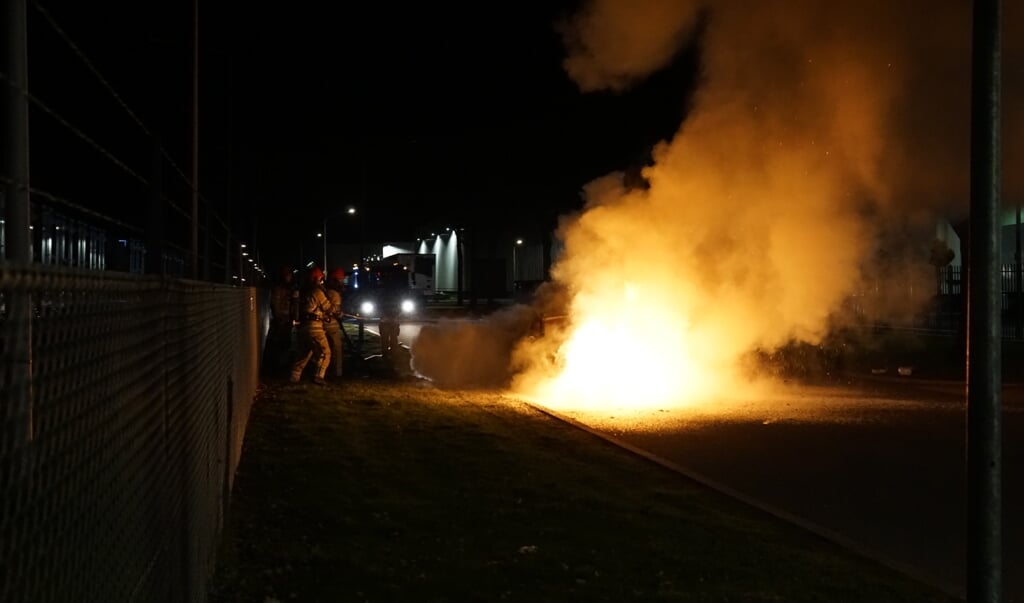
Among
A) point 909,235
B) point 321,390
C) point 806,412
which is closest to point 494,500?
point 806,412

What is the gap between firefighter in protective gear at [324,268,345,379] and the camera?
1715 centimetres

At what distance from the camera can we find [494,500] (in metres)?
8.22

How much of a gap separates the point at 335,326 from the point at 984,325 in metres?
13.6

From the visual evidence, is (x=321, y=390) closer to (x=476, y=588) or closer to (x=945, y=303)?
(x=476, y=588)

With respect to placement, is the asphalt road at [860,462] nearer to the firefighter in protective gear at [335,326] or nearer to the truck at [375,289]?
the firefighter in protective gear at [335,326]

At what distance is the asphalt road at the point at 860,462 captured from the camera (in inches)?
285

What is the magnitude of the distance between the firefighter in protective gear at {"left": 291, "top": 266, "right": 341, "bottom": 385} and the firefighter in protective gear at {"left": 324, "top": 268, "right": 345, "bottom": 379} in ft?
0.42

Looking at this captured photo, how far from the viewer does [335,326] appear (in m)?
17.3

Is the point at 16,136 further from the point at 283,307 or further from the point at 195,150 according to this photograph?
the point at 283,307

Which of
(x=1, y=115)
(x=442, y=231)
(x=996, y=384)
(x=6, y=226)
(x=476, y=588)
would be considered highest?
(x=442, y=231)

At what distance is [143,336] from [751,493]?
6439 mm

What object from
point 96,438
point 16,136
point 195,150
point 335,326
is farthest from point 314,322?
point 96,438

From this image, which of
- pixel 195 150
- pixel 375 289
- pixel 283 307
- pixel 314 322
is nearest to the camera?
pixel 195 150

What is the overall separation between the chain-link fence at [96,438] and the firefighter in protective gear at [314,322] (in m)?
11.9
